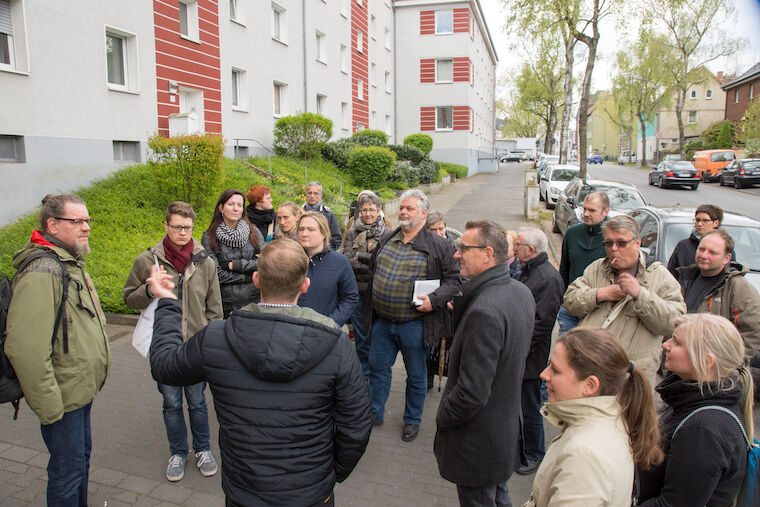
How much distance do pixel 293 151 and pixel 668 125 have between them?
64168 millimetres

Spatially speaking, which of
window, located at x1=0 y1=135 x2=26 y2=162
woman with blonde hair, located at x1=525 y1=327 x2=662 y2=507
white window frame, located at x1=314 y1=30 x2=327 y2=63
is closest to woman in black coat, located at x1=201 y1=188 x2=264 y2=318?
woman with blonde hair, located at x1=525 y1=327 x2=662 y2=507

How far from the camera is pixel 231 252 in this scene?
4.59 m

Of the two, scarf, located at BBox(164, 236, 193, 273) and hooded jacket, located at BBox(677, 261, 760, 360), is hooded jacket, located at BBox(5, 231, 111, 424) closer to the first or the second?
scarf, located at BBox(164, 236, 193, 273)

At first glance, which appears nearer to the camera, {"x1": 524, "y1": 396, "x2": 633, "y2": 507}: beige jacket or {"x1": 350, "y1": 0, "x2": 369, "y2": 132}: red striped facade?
{"x1": 524, "y1": 396, "x2": 633, "y2": 507}: beige jacket

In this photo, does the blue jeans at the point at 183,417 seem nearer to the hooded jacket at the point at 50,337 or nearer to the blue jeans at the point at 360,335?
the hooded jacket at the point at 50,337

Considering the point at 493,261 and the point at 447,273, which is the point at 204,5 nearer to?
the point at 447,273

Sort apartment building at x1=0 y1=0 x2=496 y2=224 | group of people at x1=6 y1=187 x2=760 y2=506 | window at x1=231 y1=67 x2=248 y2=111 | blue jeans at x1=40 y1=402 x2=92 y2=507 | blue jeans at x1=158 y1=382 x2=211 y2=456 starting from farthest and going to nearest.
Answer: window at x1=231 y1=67 x2=248 y2=111
apartment building at x1=0 y1=0 x2=496 y2=224
blue jeans at x1=158 y1=382 x2=211 y2=456
blue jeans at x1=40 y1=402 x2=92 y2=507
group of people at x1=6 y1=187 x2=760 y2=506

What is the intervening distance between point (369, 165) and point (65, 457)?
57.2ft

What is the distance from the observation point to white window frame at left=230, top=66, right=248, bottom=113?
18.2 m

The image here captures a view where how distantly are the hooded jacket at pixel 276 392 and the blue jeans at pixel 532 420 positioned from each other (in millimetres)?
2207

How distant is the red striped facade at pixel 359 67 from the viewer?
28.5 metres

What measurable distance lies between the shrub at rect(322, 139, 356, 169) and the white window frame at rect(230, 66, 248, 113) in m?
4.03

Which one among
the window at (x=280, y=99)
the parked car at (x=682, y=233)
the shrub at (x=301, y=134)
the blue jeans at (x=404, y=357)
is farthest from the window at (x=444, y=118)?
the blue jeans at (x=404, y=357)

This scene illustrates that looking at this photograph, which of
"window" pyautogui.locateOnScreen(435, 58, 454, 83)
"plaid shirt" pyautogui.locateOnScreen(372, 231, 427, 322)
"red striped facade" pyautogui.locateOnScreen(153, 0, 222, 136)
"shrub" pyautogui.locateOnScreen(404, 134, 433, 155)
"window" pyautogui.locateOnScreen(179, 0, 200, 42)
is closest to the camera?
"plaid shirt" pyautogui.locateOnScreen(372, 231, 427, 322)
